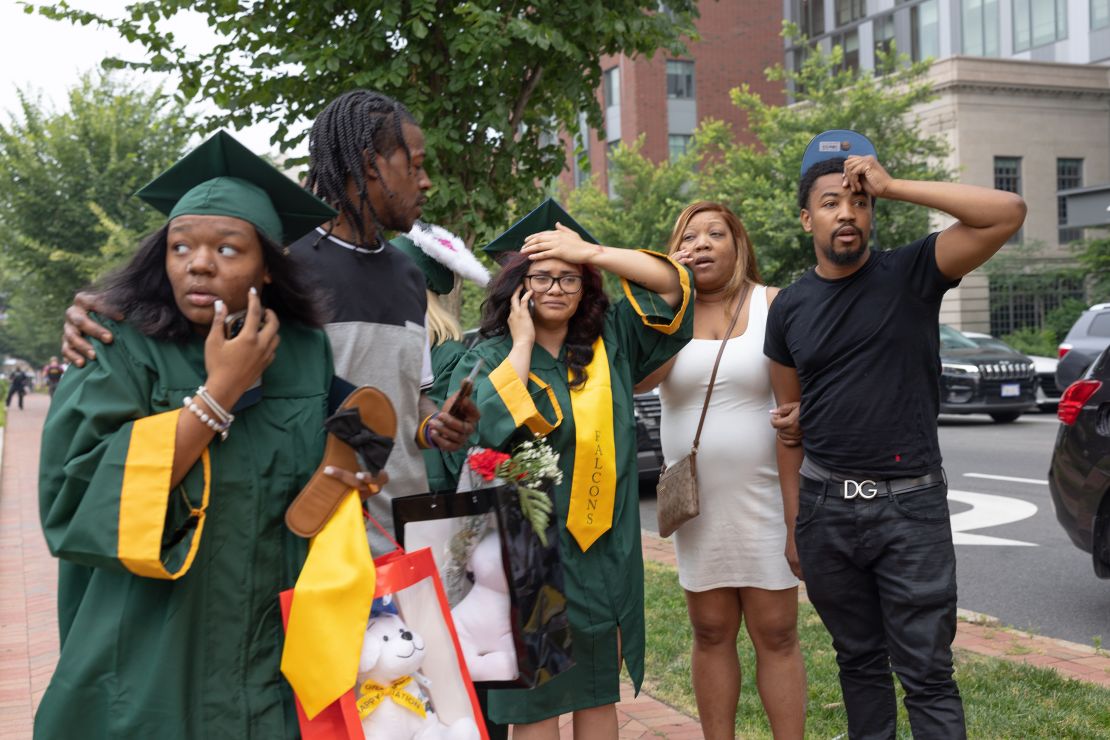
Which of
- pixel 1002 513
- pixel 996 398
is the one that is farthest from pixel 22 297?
pixel 1002 513

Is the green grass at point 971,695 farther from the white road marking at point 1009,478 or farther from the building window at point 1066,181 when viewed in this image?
the building window at point 1066,181

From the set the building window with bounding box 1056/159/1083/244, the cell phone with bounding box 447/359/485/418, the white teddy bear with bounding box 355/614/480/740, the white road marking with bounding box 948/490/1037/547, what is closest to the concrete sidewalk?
the cell phone with bounding box 447/359/485/418

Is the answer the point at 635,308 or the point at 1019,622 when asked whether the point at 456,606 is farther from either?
the point at 1019,622

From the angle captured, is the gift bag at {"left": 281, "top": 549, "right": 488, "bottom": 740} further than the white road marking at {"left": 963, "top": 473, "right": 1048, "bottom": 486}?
No

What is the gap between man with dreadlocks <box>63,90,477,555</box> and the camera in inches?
107

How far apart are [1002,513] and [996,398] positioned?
802 centimetres

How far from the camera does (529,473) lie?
2.94m

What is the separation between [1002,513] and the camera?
9555mm

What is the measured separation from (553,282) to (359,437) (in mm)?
1312

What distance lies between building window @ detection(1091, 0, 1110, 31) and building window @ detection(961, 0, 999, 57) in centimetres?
295

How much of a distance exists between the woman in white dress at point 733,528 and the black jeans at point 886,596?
1.05 feet

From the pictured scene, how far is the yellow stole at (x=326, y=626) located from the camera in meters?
2.07

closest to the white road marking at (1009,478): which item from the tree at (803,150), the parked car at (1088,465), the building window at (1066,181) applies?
the parked car at (1088,465)

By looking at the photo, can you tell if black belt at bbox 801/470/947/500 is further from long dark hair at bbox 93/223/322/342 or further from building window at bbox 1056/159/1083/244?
building window at bbox 1056/159/1083/244
